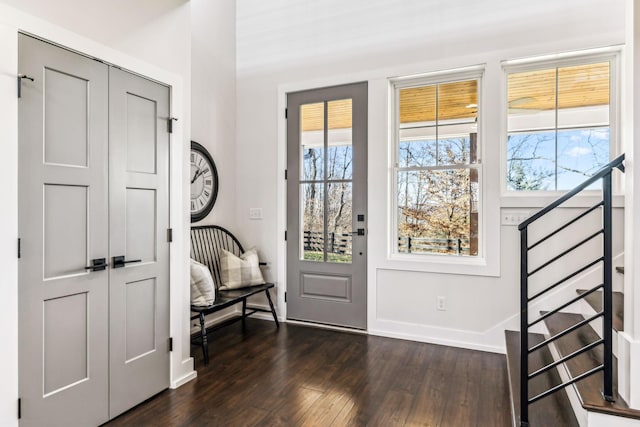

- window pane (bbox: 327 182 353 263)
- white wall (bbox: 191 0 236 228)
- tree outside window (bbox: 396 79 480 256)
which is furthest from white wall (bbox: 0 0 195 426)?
tree outside window (bbox: 396 79 480 256)

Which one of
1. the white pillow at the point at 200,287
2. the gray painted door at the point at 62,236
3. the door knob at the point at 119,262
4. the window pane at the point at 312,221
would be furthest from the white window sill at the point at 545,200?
the gray painted door at the point at 62,236

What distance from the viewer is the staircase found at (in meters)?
1.67

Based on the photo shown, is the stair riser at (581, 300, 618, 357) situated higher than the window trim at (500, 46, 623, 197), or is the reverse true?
the window trim at (500, 46, 623, 197)

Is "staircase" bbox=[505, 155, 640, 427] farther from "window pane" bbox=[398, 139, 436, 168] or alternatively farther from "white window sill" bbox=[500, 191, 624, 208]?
"window pane" bbox=[398, 139, 436, 168]

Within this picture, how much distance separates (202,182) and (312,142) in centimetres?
123

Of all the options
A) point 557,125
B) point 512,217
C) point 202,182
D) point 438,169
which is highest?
point 557,125

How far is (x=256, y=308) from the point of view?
13.6ft

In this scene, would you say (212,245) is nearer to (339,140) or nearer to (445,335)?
(339,140)

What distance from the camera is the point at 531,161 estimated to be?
3162 millimetres

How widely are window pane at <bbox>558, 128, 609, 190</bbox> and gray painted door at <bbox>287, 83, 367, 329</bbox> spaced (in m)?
1.70

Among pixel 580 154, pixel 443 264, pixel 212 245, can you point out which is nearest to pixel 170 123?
pixel 212 245

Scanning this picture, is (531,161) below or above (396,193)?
above

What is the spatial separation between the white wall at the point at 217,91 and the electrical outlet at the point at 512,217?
2815 millimetres

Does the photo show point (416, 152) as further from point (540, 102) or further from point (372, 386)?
point (372, 386)
